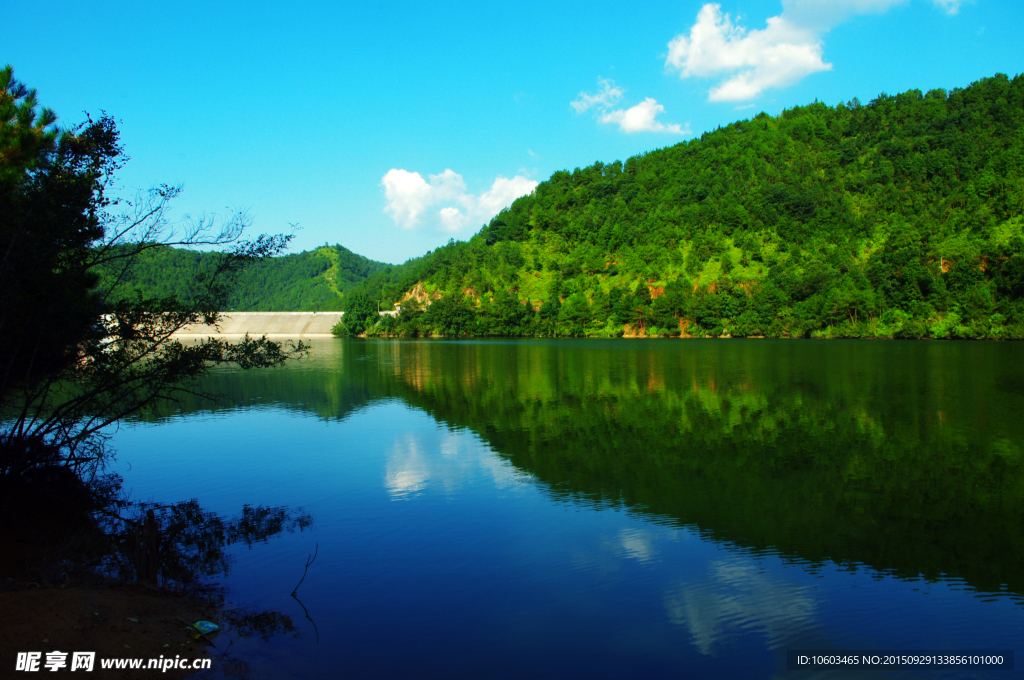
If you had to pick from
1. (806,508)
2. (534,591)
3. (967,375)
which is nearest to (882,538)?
(806,508)

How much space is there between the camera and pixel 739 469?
14.4 metres

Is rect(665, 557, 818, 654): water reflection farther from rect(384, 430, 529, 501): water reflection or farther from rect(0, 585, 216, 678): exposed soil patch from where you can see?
rect(384, 430, 529, 501): water reflection

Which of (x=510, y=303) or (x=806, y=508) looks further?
(x=510, y=303)

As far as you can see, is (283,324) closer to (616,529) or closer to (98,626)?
(616,529)

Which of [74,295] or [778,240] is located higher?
[778,240]

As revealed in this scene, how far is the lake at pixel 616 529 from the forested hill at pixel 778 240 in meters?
59.1

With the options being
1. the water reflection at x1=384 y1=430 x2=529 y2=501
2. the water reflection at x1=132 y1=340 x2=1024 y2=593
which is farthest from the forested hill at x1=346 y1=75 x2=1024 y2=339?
the water reflection at x1=384 y1=430 x2=529 y2=501

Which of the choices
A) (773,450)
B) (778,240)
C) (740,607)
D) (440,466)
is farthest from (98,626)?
(778,240)

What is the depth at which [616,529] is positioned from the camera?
10672 mm

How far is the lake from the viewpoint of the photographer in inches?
279

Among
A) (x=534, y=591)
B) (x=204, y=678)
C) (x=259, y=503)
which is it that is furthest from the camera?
(x=259, y=503)

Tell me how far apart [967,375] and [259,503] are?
33.7 meters

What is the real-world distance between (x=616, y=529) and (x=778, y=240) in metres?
104

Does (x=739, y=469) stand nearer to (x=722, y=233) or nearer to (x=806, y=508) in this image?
(x=806, y=508)
